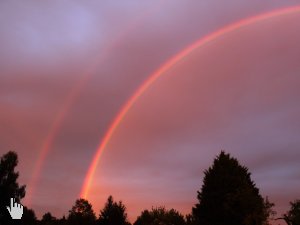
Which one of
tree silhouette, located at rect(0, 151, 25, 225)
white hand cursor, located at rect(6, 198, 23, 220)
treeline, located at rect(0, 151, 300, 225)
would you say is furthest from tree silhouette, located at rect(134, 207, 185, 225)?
white hand cursor, located at rect(6, 198, 23, 220)

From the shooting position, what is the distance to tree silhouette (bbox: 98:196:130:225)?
7231 cm

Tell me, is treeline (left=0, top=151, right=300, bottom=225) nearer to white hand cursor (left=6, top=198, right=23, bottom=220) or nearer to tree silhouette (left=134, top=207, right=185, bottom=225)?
tree silhouette (left=134, top=207, right=185, bottom=225)

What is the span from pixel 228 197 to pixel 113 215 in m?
20.1

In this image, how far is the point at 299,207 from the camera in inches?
3120

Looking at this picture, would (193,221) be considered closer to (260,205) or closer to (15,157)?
(260,205)

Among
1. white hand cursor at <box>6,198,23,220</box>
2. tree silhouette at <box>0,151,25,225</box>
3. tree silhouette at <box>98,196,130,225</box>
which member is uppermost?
tree silhouette at <box>0,151,25,225</box>

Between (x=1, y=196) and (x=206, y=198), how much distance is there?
227 feet

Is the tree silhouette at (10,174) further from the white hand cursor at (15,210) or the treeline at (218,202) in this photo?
the white hand cursor at (15,210)

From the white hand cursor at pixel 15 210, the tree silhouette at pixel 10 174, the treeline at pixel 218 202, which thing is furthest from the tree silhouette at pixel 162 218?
the white hand cursor at pixel 15 210

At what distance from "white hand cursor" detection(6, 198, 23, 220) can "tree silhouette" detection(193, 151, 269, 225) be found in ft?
191

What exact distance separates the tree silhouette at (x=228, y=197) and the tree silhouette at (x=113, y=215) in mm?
13601

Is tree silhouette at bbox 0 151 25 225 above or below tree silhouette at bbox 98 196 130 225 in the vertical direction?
above

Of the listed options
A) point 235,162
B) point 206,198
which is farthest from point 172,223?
point 235,162

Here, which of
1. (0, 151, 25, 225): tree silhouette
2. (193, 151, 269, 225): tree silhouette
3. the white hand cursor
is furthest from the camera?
(0, 151, 25, 225): tree silhouette
